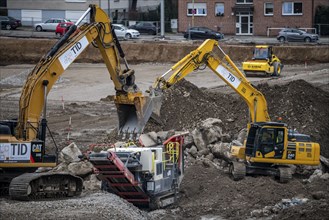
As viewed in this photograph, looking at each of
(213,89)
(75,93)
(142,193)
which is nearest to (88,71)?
(75,93)

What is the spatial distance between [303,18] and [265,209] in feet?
180

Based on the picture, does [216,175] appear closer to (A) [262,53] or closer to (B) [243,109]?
(B) [243,109]

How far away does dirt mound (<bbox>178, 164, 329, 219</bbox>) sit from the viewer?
75.4ft

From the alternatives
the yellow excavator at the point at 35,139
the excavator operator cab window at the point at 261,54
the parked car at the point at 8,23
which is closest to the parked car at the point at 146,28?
the parked car at the point at 8,23

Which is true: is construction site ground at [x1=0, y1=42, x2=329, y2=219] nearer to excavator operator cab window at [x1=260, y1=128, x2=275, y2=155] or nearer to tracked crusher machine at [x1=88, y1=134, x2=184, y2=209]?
tracked crusher machine at [x1=88, y1=134, x2=184, y2=209]

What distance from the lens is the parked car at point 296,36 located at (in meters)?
66.7

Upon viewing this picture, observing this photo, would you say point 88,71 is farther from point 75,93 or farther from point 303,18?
point 303,18

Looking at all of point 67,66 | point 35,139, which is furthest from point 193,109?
point 35,139

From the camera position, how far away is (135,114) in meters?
26.5

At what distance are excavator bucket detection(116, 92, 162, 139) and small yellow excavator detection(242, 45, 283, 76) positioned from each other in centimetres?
2435

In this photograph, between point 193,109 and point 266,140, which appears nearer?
point 266,140

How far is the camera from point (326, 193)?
24312mm

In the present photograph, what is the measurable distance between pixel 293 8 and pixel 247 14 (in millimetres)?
4015

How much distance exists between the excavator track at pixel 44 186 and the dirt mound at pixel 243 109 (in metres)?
8.99
